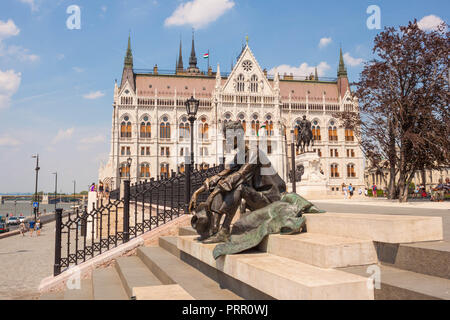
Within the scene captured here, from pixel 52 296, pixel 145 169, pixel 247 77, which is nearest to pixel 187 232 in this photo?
pixel 52 296

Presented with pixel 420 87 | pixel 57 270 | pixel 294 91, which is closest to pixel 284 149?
pixel 294 91

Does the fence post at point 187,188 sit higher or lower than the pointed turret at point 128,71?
lower

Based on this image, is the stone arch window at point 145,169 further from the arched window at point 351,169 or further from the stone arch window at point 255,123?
the arched window at point 351,169

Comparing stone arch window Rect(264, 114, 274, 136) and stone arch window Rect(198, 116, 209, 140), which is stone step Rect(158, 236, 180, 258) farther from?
stone arch window Rect(264, 114, 274, 136)

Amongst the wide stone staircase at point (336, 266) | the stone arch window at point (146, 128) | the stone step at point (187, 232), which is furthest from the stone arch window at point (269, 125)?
the wide stone staircase at point (336, 266)

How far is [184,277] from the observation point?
411 centimetres

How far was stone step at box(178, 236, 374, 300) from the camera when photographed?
2205mm

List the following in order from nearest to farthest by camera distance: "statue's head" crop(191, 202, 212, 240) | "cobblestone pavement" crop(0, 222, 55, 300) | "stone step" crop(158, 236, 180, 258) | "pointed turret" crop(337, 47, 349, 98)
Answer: "statue's head" crop(191, 202, 212, 240) → "stone step" crop(158, 236, 180, 258) → "cobblestone pavement" crop(0, 222, 55, 300) → "pointed turret" crop(337, 47, 349, 98)

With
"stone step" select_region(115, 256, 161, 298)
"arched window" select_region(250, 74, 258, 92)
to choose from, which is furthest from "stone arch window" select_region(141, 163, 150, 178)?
"stone step" select_region(115, 256, 161, 298)

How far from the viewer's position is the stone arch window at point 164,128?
189 feet

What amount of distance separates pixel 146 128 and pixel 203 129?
9.79 meters

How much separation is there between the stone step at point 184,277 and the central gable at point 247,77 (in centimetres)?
5373

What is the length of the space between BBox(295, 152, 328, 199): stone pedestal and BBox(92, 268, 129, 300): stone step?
18.1m

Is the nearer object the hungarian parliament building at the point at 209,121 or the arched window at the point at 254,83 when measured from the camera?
the hungarian parliament building at the point at 209,121
